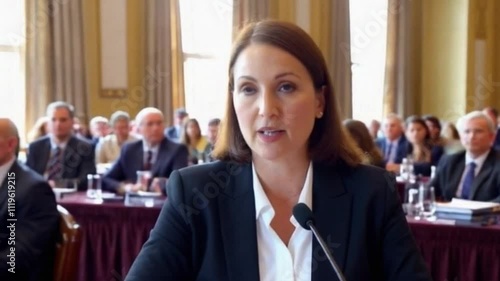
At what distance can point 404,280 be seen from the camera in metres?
1.63

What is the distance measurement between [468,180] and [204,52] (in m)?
6.20

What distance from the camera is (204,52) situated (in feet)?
35.4

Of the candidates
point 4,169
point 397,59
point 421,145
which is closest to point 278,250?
point 4,169

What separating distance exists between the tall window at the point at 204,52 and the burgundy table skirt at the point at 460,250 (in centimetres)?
651

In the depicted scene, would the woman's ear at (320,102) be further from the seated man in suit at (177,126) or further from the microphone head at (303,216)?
the seated man in suit at (177,126)

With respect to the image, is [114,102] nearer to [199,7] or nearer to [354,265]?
[199,7]

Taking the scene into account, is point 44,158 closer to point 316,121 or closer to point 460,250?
point 460,250

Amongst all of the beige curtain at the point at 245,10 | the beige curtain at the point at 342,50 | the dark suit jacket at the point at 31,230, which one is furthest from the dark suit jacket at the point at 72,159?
the beige curtain at the point at 342,50

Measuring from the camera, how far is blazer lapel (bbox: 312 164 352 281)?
164 cm

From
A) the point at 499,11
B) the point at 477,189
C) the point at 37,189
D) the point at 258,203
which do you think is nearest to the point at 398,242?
the point at 258,203

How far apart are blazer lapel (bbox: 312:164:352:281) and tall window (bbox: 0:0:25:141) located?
7.57 m

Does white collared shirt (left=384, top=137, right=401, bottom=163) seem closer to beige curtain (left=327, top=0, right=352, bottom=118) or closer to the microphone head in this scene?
beige curtain (left=327, top=0, right=352, bottom=118)

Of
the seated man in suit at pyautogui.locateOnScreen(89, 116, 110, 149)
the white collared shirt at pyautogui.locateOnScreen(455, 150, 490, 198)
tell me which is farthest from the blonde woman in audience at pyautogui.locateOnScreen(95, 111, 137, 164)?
the white collared shirt at pyautogui.locateOnScreen(455, 150, 490, 198)

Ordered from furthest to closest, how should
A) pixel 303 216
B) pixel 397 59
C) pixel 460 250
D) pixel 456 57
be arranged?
pixel 456 57 → pixel 397 59 → pixel 460 250 → pixel 303 216
